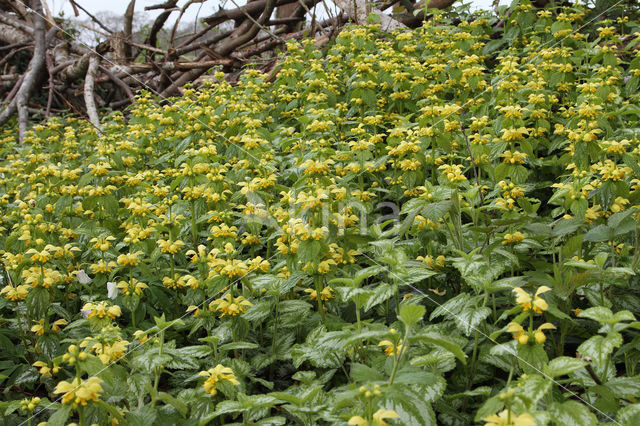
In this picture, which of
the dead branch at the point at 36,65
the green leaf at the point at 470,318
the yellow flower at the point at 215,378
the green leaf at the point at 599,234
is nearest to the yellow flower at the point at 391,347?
the green leaf at the point at 470,318

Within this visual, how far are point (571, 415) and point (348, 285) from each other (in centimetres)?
94

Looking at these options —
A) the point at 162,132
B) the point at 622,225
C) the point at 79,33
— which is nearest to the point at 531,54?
the point at 622,225

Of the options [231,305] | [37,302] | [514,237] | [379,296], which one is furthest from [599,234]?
[37,302]

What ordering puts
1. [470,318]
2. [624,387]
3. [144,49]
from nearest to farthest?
[624,387] < [470,318] < [144,49]

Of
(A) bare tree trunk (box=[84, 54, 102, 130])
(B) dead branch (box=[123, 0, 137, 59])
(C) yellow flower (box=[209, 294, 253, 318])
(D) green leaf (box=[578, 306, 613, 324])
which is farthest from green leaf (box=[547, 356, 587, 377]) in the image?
(B) dead branch (box=[123, 0, 137, 59])

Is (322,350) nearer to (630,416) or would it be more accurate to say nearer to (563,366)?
(563,366)

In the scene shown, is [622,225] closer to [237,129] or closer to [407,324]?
[407,324]

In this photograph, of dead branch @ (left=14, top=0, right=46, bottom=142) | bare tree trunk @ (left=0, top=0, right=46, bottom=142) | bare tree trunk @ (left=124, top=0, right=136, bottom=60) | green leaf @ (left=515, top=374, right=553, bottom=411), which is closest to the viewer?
green leaf @ (left=515, top=374, right=553, bottom=411)

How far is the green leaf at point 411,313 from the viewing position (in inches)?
54.2

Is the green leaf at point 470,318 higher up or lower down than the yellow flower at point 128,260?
lower down

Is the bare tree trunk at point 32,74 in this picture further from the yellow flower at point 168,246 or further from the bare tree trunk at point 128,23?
the yellow flower at point 168,246

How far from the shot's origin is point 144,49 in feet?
21.8

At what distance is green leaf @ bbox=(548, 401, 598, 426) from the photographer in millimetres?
1215

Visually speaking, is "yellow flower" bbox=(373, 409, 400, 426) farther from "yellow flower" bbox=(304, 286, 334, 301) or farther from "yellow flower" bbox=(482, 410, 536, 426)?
"yellow flower" bbox=(304, 286, 334, 301)
